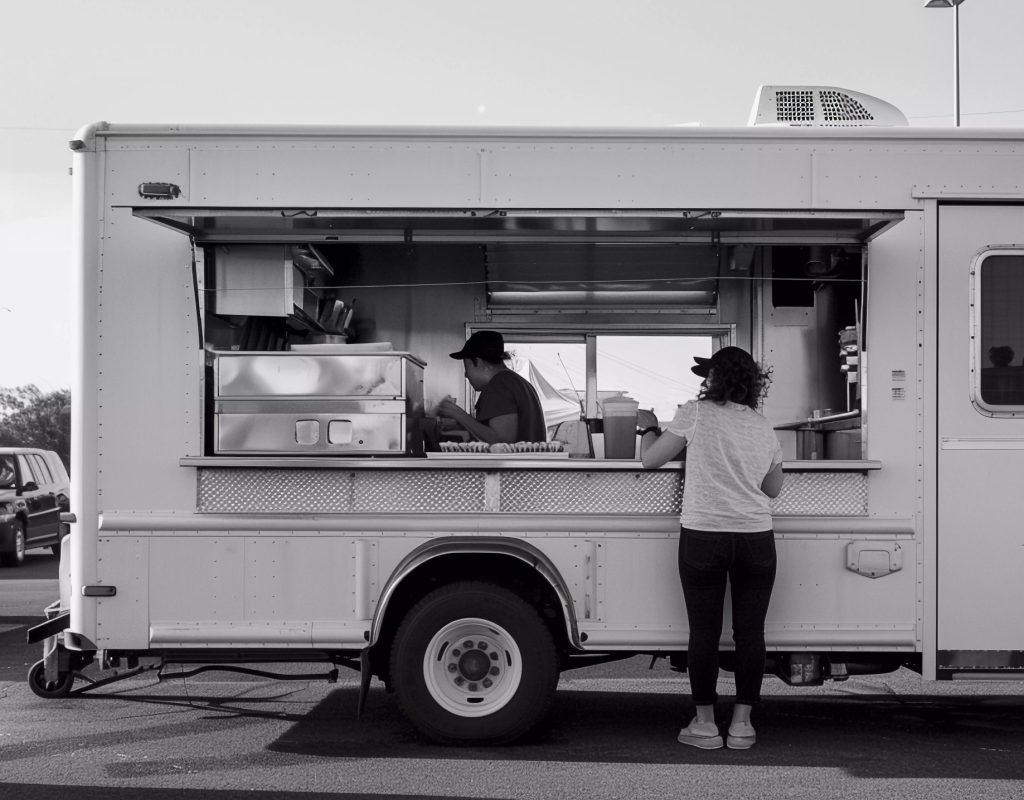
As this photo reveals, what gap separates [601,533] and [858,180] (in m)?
1.96

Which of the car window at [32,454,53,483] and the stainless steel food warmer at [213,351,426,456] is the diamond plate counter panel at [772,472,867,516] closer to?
the stainless steel food warmer at [213,351,426,456]

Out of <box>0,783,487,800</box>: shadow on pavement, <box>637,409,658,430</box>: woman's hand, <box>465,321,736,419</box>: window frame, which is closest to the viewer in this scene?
<box>0,783,487,800</box>: shadow on pavement

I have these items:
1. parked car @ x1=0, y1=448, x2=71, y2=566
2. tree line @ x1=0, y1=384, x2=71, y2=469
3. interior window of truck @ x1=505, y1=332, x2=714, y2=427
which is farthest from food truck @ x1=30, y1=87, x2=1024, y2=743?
tree line @ x1=0, y1=384, x2=71, y2=469

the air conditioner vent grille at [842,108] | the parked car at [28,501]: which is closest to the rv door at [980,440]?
the air conditioner vent grille at [842,108]

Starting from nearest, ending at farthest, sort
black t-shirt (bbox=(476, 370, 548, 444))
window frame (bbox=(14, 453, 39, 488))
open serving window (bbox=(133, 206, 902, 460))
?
open serving window (bbox=(133, 206, 902, 460))
black t-shirt (bbox=(476, 370, 548, 444))
window frame (bbox=(14, 453, 39, 488))

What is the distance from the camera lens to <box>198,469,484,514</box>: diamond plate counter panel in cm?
526

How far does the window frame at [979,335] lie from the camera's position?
5223 mm

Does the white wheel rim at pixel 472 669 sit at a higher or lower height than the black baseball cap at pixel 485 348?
lower

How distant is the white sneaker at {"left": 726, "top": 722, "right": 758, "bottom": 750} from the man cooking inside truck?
5.91ft

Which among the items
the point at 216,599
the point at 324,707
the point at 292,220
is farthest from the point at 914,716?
the point at 292,220

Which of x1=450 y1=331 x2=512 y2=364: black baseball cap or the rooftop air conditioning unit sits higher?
the rooftop air conditioning unit

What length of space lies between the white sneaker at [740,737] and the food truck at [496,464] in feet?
0.99

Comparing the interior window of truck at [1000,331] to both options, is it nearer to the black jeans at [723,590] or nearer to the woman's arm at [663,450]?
the black jeans at [723,590]

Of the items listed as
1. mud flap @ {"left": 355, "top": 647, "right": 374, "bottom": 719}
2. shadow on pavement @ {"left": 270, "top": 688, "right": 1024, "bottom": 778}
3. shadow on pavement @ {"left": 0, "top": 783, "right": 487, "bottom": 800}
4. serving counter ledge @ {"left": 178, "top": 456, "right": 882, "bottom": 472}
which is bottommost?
shadow on pavement @ {"left": 270, "top": 688, "right": 1024, "bottom": 778}
